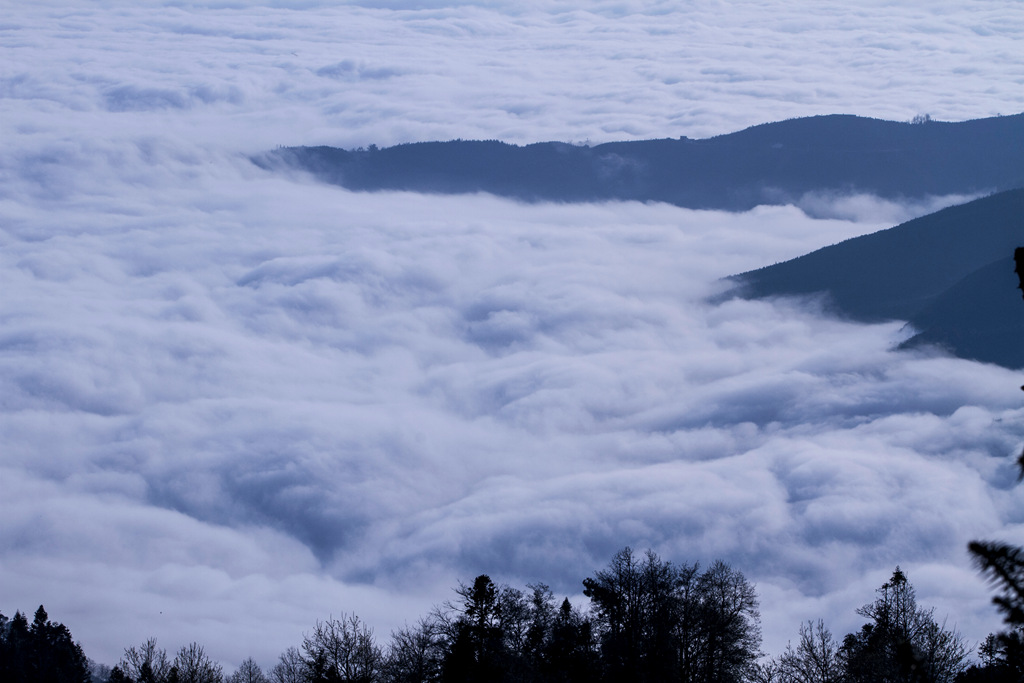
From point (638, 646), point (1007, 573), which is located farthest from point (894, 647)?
point (1007, 573)

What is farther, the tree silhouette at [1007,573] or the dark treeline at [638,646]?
the dark treeline at [638,646]

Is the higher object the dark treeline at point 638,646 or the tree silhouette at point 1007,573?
the dark treeline at point 638,646

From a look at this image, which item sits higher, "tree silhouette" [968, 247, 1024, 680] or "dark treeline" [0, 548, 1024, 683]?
"dark treeline" [0, 548, 1024, 683]

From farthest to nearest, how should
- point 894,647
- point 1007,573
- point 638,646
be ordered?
point 638,646
point 894,647
point 1007,573

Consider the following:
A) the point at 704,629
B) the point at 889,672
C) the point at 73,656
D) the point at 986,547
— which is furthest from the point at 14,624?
the point at 986,547

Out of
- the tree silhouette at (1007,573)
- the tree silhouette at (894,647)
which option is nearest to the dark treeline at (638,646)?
the tree silhouette at (894,647)

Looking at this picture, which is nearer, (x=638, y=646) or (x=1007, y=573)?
(x=1007, y=573)

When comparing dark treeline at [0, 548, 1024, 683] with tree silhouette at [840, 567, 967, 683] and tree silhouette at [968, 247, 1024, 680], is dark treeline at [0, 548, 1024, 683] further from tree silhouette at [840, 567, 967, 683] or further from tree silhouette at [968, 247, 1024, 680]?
tree silhouette at [968, 247, 1024, 680]

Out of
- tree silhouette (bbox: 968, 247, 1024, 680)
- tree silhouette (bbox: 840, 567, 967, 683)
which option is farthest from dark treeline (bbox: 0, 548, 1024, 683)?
tree silhouette (bbox: 968, 247, 1024, 680)

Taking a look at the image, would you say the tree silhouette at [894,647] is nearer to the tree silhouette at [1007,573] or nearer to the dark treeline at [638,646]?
the dark treeline at [638,646]

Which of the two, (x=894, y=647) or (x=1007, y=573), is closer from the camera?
(x=1007, y=573)

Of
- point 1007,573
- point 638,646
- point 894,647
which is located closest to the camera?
point 1007,573

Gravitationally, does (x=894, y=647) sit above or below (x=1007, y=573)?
above

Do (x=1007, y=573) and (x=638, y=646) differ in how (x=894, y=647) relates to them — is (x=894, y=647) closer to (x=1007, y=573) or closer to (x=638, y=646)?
(x=638, y=646)
